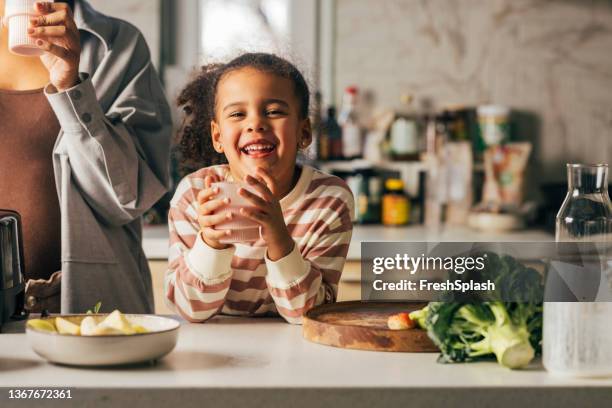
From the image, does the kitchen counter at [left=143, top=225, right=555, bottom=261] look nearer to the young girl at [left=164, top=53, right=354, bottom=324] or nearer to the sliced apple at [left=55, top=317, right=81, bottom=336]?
the young girl at [left=164, top=53, right=354, bottom=324]

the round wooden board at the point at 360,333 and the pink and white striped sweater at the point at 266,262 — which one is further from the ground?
the pink and white striped sweater at the point at 266,262

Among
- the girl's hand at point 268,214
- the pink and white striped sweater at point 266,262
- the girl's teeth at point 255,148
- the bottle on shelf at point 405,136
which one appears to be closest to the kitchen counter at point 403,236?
the bottle on shelf at point 405,136

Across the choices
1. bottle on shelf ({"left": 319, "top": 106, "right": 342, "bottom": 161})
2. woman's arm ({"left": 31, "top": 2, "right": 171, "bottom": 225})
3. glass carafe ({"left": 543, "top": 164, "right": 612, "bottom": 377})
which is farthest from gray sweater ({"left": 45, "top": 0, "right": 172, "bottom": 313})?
bottle on shelf ({"left": 319, "top": 106, "right": 342, "bottom": 161})

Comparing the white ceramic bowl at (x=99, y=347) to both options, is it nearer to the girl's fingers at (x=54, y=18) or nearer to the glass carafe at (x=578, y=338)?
the glass carafe at (x=578, y=338)

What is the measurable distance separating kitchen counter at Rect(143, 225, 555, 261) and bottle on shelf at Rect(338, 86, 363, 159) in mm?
303

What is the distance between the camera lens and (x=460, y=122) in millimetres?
3287

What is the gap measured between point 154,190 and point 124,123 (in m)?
0.14

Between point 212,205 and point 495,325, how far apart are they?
0.41 m

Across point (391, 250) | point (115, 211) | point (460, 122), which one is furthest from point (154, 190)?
point (460, 122)

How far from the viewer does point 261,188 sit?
121 centimetres

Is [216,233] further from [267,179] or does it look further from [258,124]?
[258,124]

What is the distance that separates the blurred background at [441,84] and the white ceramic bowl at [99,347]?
226 cm

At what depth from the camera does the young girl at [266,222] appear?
52.1 inches

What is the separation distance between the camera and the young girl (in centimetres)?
132
